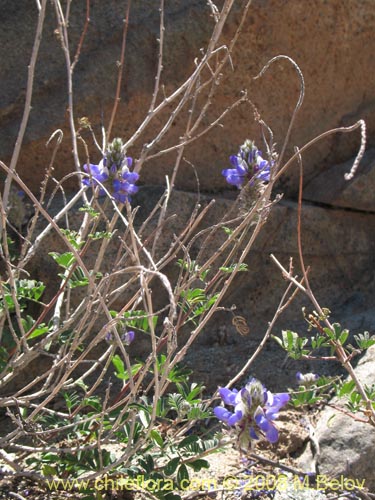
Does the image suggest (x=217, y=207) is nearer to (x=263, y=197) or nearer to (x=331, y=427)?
(x=331, y=427)

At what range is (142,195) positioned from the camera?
3.51 metres

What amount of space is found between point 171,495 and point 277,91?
2.39 m

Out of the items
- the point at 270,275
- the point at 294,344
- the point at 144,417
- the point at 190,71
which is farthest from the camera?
the point at 270,275

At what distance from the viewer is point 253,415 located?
1.71m

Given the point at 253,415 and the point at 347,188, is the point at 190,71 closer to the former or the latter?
the point at 347,188

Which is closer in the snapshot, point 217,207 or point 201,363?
point 201,363

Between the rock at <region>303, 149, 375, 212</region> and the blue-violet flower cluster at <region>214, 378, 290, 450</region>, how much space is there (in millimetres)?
2262

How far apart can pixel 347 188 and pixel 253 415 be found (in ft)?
7.63

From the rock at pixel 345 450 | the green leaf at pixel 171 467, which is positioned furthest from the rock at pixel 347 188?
the green leaf at pixel 171 467

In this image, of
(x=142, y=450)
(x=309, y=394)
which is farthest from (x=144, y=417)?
(x=309, y=394)

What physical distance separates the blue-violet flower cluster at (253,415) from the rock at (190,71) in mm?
2018

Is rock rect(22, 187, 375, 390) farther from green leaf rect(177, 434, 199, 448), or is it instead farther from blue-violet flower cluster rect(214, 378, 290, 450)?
blue-violet flower cluster rect(214, 378, 290, 450)

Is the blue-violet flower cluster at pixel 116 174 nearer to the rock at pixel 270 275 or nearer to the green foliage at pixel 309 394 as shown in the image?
the green foliage at pixel 309 394

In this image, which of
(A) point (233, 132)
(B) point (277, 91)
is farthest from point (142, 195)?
(B) point (277, 91)
